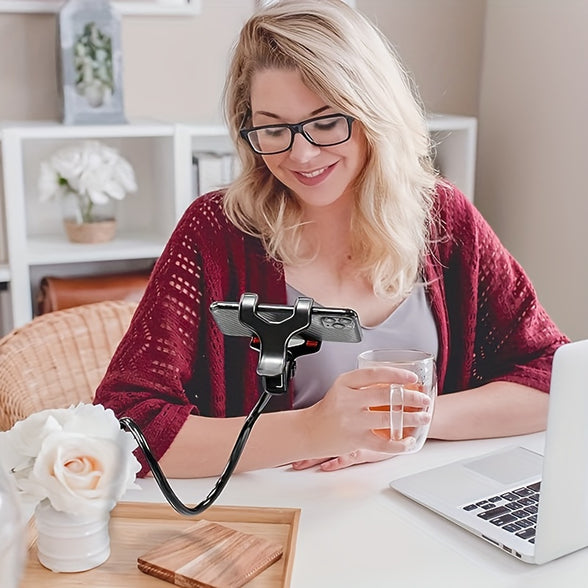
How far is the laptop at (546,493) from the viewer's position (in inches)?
36.8

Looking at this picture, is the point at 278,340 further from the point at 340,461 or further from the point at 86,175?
the point at 86,175

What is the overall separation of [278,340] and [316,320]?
0.15ft

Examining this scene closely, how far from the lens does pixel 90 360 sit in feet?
6.13

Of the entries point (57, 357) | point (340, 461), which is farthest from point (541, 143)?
point (340, 461)

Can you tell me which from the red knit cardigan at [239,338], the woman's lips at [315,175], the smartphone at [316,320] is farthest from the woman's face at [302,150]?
the smartphone at [316,320]

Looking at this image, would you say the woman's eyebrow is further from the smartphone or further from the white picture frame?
the white picture frame

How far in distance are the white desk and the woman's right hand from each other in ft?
0.23

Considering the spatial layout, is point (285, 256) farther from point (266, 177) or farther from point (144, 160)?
point (144, 160)

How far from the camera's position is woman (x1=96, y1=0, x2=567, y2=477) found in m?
1.38

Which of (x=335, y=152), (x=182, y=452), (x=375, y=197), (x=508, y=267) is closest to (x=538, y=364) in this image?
(x=508, y=267)

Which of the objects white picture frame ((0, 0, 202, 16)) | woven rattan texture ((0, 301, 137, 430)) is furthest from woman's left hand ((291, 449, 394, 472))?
white picture frame ((0, 0, 202, 16))

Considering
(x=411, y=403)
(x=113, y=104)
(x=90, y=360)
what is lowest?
(x=90, y=360)

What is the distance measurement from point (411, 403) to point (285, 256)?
58cm

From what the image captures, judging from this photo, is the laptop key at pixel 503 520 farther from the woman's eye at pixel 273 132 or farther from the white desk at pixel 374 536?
the woman's eye at pixel 273 132
